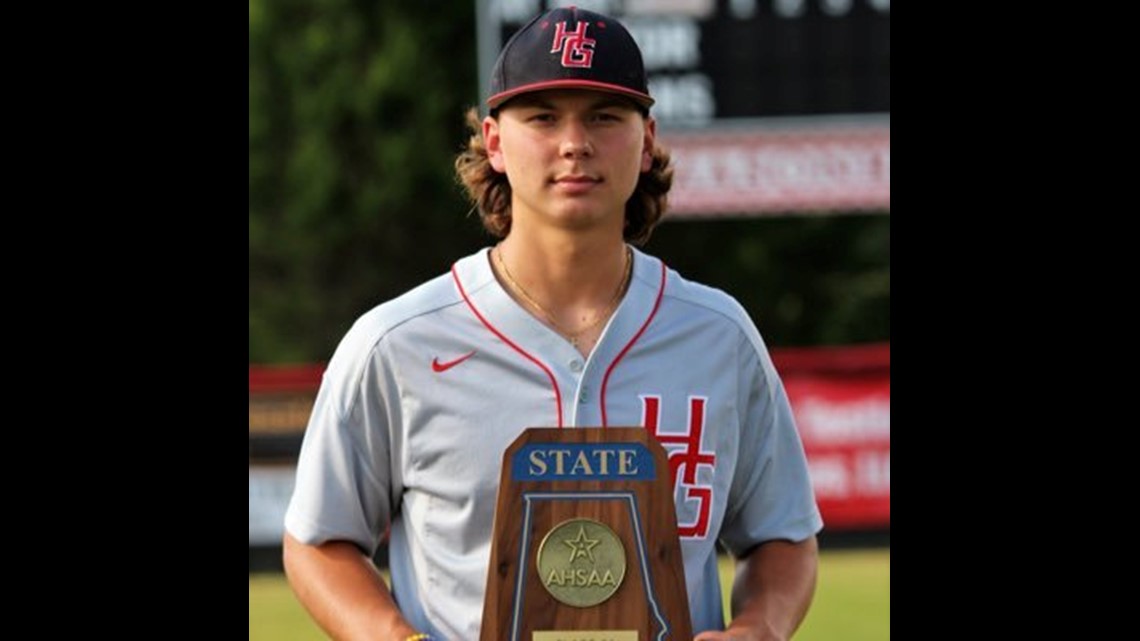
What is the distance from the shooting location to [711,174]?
13508 millimetres

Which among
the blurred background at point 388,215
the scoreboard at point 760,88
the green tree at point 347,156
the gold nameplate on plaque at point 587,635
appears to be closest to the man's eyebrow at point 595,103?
the gold nameplate on plaque at point 587,635

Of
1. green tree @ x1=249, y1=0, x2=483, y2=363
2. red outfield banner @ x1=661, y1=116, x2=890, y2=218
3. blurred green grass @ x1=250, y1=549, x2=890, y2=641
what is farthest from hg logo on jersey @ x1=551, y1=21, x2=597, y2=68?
green tree @ x1=249, y1=0, x2=483, y2=363

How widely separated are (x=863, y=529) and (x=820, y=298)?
6205 mm

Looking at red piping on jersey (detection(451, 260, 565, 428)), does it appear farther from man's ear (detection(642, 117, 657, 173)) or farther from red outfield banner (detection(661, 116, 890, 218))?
red outfield banner (detection(661, 116, 890, 218))

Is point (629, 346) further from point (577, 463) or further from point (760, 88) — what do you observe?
point (760, 88)

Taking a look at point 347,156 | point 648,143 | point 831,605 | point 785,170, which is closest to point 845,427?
point 785,170

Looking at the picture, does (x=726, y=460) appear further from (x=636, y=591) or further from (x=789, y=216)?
(x=789, y=216)

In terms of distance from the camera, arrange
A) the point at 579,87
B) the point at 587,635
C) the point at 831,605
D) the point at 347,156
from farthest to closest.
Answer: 1. the point at 347,156
2. the point at 831,605
3. the point at 579,87
4. the point at 587,635

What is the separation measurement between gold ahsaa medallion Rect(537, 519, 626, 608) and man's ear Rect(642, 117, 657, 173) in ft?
2.24

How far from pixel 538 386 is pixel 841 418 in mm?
9867

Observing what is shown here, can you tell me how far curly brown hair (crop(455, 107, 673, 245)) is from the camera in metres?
3.50

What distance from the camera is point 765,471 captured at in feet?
11.1
